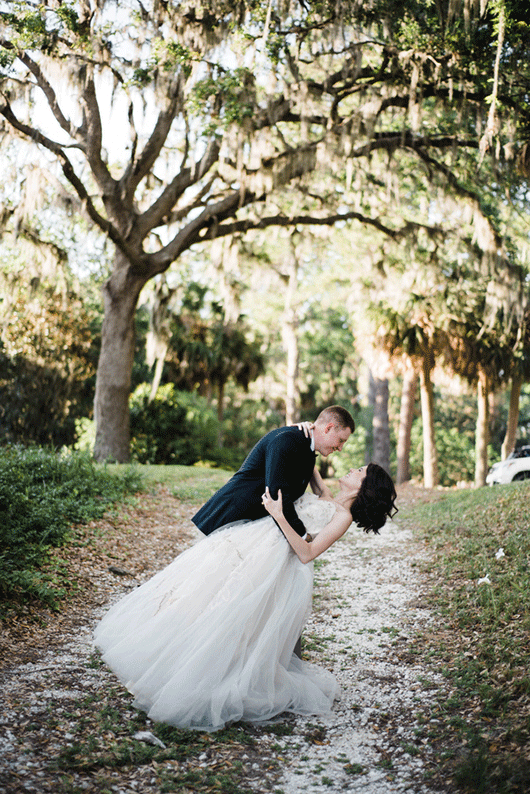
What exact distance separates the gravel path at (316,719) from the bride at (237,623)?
205 millimetres

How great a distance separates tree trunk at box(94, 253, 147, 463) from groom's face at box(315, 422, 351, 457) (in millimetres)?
10693

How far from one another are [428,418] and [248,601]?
16182mm

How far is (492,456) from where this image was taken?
32.6m

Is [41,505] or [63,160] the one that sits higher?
[63,160]

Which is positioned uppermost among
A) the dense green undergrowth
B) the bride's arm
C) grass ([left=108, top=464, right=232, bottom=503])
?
the bride's arm

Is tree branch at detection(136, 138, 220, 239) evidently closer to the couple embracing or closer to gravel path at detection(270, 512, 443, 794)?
gravel path at detection(270, 512, 443, 794)

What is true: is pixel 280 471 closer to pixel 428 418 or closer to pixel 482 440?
pixel 428 418

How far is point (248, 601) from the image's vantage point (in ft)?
12.2

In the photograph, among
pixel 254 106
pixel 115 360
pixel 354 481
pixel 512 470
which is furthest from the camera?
pixel 512 470

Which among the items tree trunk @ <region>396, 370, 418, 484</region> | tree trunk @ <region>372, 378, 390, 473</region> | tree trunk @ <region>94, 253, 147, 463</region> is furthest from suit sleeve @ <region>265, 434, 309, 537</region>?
tree trunk @ <region>372, 378, 390, 473</region>

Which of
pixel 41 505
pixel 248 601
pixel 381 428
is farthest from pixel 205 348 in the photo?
pixel 248 601

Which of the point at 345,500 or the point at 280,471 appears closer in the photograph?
the point at 280,471

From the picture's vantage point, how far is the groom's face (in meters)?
3.92

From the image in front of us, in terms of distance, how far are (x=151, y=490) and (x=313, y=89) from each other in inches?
315
